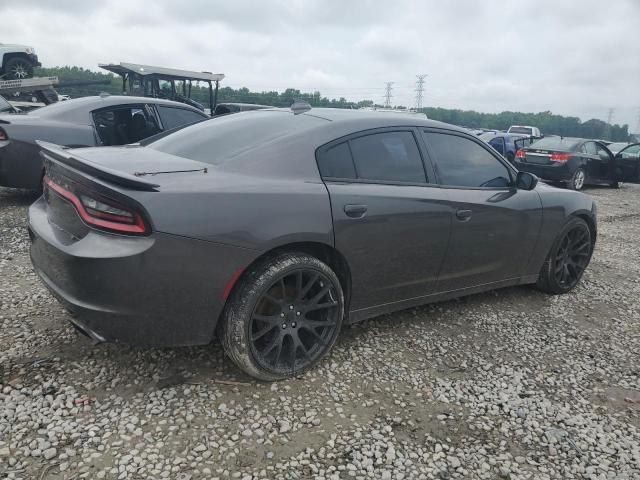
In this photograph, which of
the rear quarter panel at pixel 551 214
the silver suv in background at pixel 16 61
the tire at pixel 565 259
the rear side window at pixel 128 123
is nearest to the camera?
the rear quarter panel at pixel 551 214

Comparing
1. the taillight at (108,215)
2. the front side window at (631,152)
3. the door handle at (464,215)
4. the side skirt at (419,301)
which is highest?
the front side window at (631,152)

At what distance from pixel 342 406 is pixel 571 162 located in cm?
1109

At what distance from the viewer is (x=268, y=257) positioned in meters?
2.55

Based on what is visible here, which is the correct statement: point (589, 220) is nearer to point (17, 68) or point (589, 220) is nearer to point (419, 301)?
point (419, 301)

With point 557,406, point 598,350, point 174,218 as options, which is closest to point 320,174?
point 174,218

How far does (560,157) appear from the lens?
11484mm

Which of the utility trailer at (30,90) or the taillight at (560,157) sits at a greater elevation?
the utility trailer at (30,90)

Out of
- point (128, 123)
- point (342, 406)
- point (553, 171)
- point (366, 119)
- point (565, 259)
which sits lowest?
point (342, 406)

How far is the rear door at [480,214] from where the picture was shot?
3.33 meters

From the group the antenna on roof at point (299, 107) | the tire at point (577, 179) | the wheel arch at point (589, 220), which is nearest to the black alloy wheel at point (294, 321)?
the antenna on roof at point (299, 107)

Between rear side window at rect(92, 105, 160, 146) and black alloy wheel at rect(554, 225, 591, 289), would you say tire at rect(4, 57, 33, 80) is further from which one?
black alloy wheel at rect(554, 225, 591, 289)

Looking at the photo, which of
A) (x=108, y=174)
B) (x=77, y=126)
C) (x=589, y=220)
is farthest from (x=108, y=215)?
(x=77, y=126)

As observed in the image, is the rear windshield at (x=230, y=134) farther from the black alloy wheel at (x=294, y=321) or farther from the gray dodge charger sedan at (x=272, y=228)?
the black alloy wheel at (x=294, y=321)

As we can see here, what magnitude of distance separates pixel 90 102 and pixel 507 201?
201 inches
